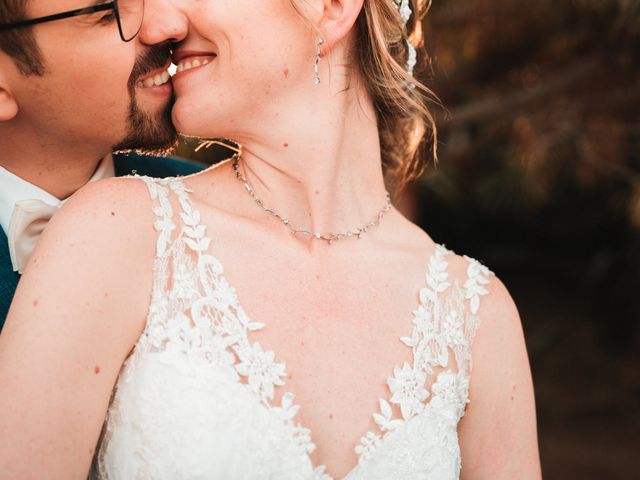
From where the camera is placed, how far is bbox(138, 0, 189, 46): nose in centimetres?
230

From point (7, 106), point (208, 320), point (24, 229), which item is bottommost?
point (208, 320)

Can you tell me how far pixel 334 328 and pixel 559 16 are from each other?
10.7ft

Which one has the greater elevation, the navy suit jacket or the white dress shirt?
the white dress shirt

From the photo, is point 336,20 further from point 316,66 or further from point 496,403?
point 496,403

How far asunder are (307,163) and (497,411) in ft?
2.86

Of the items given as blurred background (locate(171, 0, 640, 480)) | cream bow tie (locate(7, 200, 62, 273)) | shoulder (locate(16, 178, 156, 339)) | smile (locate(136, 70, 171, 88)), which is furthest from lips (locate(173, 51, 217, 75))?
blurred background (locate(171, 0, 640, 480))

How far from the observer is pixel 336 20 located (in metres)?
2.34

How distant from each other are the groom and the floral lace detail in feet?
2.96

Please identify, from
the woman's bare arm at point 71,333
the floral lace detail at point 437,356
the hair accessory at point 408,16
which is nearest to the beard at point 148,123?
the woman's bare arm at point 71,333

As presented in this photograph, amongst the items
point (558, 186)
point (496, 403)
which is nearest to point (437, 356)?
point (496, 403)

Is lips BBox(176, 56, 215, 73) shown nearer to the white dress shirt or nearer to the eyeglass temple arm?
the eyeglass temple arm

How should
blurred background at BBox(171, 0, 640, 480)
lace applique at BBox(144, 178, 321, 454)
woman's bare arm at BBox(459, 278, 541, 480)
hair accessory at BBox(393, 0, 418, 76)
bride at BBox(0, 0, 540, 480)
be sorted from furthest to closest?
blurred background at BBox(171, 0, 640, 480), hair accessory at BBox(393, 0, 418, 76), woman's bare arm at BBox(459, 278, 541, 480), lace applique at BBox(144, 178, 321, 454), bride at BBox(0, 0, 540, 480)

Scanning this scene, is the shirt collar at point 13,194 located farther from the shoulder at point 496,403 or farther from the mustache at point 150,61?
the shoulder at point 496,403

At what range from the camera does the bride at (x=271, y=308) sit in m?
1.89
